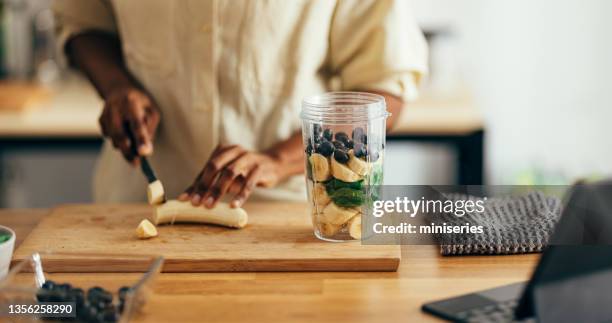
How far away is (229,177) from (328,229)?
0.64 ft

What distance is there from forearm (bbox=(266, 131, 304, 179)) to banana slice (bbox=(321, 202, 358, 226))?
→ 0.23 meters

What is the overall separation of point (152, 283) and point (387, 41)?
0.66 metres

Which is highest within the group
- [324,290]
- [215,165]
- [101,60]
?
[101,60]

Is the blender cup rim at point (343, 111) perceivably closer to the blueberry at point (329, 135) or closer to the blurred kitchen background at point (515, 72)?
the blueberry at point (329, 135)

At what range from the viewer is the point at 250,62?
1656 millimetres

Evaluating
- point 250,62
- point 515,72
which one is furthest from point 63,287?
point 515,72

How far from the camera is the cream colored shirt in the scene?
5.31 feet

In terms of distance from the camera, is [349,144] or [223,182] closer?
[349,144]

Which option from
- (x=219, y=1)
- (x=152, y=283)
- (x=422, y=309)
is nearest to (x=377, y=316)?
(x=422, y=309)

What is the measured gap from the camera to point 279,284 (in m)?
1.27

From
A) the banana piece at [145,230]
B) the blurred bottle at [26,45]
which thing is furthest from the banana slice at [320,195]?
the blurred bottle at [26,45]

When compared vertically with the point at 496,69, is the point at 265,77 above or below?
above

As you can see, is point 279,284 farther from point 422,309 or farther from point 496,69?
point 496,69

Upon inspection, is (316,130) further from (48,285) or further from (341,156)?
(48,285)
